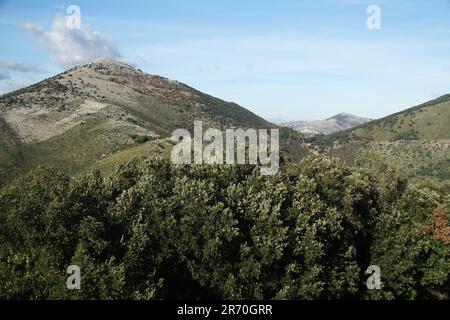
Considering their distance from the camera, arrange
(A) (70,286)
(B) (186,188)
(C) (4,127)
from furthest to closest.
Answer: (C) (4,127), (B) (186,188), (A) (70,286)

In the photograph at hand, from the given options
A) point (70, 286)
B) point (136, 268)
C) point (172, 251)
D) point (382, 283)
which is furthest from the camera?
point (382, 283)

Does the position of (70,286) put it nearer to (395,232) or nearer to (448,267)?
(395,232)

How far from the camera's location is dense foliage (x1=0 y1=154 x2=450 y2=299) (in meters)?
36.2

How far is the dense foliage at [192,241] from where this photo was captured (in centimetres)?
3619

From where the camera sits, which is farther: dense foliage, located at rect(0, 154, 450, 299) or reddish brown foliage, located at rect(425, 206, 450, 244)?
reddish brown foliage, located at rect(425, 206, 450, 244)

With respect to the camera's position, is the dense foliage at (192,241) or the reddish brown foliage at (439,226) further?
the reddish brown foliage at (439,226)

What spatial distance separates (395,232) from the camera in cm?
5250

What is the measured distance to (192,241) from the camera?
40250mm

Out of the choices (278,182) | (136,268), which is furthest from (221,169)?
(136,268)

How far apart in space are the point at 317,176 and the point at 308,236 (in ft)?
55.1

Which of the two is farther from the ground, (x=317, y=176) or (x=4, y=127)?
(x=4, y=127)

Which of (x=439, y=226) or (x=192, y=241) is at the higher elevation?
(x=192, y=241)

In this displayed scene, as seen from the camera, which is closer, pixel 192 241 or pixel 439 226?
pixel 192 241
